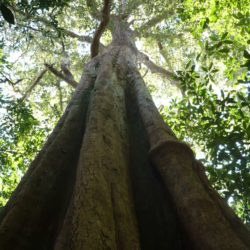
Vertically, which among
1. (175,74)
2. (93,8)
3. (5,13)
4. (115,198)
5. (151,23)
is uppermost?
(151,23)

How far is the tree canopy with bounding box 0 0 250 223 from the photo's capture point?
170 inches

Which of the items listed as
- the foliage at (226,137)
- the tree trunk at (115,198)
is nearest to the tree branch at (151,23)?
the foliage at (226,137)

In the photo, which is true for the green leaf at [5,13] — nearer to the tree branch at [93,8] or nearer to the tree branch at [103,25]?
the tree branch at [103,25]

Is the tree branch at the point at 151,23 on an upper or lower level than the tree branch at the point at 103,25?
upper

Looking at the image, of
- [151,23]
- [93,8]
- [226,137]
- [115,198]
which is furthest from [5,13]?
[151,23]

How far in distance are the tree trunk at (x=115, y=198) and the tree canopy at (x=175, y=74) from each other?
1.21 metres

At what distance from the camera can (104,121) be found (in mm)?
3172

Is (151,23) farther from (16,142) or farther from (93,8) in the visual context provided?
(16,142)

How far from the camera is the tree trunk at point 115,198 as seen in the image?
6.51ft

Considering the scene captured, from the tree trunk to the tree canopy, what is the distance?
3.95 ft

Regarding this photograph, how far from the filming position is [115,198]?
A: 7.29 feet

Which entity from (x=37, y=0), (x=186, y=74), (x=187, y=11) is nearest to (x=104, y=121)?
(x=37, y=0)

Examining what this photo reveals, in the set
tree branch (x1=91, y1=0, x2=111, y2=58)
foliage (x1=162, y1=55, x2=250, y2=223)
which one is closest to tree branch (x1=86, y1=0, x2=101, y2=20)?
tree branch (x1=91, y1=0, x2=111, y2=58)

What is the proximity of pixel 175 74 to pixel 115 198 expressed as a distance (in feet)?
13.0
